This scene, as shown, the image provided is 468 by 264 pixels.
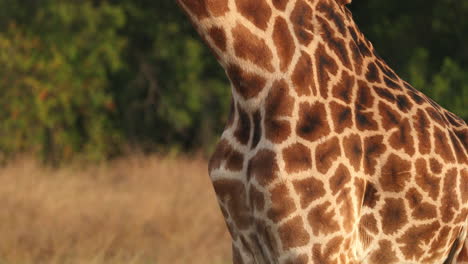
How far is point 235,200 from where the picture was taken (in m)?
2.77

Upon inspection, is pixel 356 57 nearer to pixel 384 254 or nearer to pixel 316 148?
pixel 316 148

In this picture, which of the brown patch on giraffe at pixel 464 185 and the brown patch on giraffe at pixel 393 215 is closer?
the brown patch on giraffe at pixel 393 215

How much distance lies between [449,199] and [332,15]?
2.80 feet

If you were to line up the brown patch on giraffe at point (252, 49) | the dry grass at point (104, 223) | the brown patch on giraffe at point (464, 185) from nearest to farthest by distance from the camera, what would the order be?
the brown patch on giraffe at point (252, 49)
the brown patch on giraffe at point (464, 185)
the dry grass at point (104, 223)

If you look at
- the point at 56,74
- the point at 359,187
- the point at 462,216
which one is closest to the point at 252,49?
the point at 359,187

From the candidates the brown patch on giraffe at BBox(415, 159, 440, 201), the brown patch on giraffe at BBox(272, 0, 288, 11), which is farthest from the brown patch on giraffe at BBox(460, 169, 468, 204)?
the brown patch on giraffe at BBox(272, 0, 288, 11)

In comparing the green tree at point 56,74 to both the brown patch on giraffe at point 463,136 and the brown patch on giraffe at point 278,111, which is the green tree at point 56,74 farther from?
the brown patch on giraffe at point 278,111

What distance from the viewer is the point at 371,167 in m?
2.76

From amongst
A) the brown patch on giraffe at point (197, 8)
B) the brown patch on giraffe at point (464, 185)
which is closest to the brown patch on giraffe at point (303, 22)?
the brown patch on giraffe at point (197, 8)

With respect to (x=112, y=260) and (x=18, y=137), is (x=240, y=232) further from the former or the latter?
(x=18, y=137)

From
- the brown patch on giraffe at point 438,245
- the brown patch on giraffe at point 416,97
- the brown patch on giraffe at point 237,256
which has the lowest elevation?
the brown patch on giraffe at point 237,256

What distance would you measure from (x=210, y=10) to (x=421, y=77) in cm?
855

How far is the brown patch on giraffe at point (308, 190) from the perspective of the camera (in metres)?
2.61

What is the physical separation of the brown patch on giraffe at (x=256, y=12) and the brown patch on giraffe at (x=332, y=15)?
210 mm
